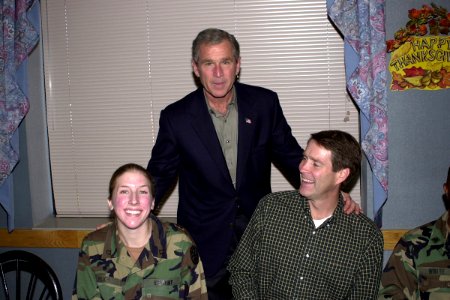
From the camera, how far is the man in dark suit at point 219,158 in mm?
2215

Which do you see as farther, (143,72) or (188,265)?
(143,72)

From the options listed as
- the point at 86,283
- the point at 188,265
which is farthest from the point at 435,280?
the point at 86,283

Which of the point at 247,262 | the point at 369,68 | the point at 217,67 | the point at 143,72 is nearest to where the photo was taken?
the point at 247,262

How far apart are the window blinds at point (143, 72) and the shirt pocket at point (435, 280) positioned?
94 centimetres

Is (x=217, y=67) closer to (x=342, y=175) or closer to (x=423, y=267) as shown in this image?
(x=342, y=175)

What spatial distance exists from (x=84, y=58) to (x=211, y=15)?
916mm

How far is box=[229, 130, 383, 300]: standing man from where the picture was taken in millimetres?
1852

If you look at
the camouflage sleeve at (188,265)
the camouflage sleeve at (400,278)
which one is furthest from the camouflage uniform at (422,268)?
the camouflage sleeve at (188,265)

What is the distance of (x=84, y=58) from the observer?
3.09m

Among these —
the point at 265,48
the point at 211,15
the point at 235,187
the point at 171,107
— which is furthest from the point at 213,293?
the point at 211,15

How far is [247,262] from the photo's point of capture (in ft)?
6.50

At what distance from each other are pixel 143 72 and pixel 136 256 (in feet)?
4.93

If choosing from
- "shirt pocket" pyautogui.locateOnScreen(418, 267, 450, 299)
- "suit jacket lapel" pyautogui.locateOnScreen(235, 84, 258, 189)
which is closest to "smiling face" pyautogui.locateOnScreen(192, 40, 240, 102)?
"suit jacket lapel" pyautogui.locateOnScreen(235, 84, 258, 189)

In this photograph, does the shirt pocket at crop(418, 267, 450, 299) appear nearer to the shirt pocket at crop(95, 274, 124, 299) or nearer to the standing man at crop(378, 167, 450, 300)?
the standing man at crop(378, 167, 450, 300)
